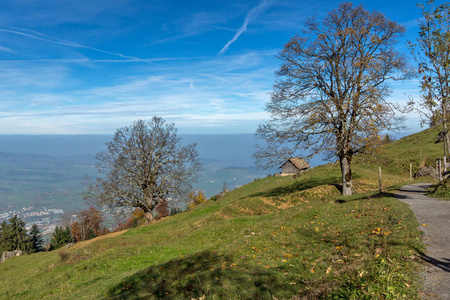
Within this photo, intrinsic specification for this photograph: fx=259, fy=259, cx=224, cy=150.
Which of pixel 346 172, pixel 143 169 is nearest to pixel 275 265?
pixel 346 172

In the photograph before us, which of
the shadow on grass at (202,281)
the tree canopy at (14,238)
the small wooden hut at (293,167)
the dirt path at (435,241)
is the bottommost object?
the tree canopy at (14,238)

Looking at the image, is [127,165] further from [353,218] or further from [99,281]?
[353,218]

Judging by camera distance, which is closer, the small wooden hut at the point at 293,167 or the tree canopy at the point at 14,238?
the tree canopy at the point at 14,238

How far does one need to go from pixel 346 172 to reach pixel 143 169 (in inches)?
904

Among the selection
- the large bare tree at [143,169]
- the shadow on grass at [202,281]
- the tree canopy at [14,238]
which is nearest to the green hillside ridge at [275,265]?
the shadow on grass at [202,281]

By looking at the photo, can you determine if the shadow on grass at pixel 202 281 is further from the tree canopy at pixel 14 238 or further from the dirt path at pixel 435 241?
the tree canopy at pixel 14 238

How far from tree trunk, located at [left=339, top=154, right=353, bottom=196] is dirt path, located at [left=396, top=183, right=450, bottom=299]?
6.02 metres

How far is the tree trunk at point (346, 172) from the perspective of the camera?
68.4 ft

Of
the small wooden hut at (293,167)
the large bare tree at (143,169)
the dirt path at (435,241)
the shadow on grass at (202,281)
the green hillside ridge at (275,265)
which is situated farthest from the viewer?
the small wooden hut at (293,167)

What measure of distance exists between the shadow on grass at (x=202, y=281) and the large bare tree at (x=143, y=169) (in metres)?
21.0

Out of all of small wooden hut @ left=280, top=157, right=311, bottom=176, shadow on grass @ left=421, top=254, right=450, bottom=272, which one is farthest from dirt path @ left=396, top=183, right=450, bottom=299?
small wooden hut @ left=280, top=157, right=311, bottom=176

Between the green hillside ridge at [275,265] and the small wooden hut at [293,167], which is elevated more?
the green hillside ridge at [275,265]

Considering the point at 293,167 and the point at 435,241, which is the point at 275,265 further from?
the point at 293,167

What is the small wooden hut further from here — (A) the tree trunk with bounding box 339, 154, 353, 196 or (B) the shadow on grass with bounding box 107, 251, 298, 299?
(B) the shadow on grass with bounding box 107, 251, 298, 299
